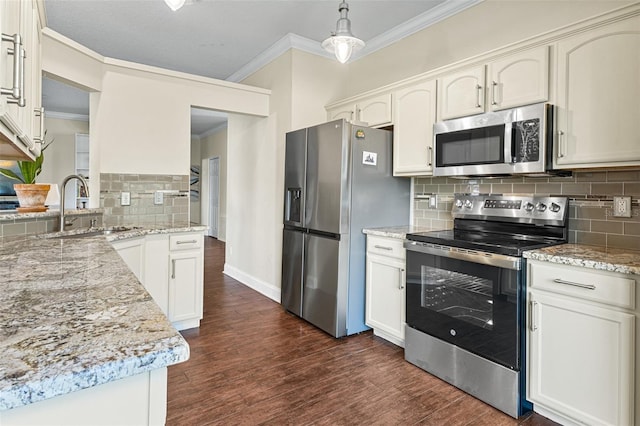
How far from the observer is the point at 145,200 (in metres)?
3.55

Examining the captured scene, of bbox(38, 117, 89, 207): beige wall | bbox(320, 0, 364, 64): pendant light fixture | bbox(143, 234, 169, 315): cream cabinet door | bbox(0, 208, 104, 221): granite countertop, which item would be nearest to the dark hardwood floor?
bbox(143, 234, 169, 315): cream cabinet door

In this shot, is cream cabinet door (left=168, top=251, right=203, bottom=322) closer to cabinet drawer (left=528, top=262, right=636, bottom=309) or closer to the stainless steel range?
the stainless steel range

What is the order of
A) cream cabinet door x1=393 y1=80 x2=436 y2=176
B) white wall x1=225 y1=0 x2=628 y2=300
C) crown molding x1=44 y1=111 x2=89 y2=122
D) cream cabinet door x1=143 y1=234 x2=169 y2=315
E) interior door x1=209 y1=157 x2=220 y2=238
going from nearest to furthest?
white wall x1=225 y1=0 x2=628 y2=300, cream cabinet door x1=393 y1=80 x2=436 y2=176, cream cabinet door x1=143 y1=234 x2=169 y2=315, crown molding x1=44 y1=111 x2=89 y2=122, interior door x1=209 y1=157 x2=220 y2=238

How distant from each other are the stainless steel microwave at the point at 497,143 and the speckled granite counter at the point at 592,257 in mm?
479

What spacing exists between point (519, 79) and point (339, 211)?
152cm

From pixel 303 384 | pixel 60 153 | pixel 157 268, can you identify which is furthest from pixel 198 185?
pixel 303 384

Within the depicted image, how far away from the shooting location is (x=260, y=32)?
3.67 m

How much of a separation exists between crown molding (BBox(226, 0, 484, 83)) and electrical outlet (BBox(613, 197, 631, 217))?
1846mm

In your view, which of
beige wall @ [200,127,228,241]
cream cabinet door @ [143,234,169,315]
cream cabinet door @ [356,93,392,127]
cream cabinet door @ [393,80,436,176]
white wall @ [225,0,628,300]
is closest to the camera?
white wall @ [225,0,628,300]

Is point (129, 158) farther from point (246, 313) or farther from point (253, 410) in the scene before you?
point (253, 410)

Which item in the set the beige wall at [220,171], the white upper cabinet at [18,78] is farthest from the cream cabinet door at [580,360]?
the beige wall at [220,171]

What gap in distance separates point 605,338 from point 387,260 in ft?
4.67

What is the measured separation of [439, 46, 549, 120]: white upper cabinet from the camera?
7.07 ft

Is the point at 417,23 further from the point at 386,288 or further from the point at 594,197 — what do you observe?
the point at 386,288
